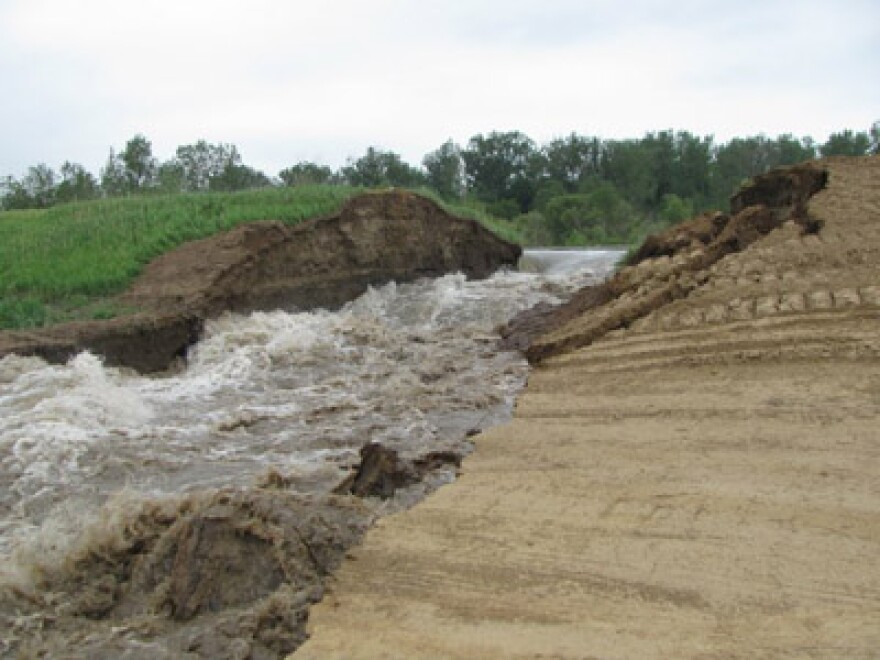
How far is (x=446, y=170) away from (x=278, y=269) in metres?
46.6

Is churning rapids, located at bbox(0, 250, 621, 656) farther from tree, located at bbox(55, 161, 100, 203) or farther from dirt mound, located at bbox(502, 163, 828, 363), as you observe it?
tree, located at bbox(55, 161, 100, 203)

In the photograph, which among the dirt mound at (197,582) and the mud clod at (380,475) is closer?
the dirt mound at (197,582)

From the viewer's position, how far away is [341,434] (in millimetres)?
6848

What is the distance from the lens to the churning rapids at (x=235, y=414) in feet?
18.5

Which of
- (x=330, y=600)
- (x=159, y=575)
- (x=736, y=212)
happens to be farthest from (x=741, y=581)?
(x=736, y=212)

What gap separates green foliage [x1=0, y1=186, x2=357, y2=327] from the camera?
11.7 meters

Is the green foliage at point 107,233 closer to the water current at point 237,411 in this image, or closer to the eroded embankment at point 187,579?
the water current at point 237,411

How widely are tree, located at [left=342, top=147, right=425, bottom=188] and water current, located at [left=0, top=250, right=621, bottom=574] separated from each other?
32103 millimetres

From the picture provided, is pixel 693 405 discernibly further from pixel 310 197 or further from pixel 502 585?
pixel 310 197

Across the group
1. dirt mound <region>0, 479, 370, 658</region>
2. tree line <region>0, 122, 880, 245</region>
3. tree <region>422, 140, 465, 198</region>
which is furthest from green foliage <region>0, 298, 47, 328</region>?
tree <region>422, 140, 465, 198</region>

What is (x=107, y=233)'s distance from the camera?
1388 centimetres

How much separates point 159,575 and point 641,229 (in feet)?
144

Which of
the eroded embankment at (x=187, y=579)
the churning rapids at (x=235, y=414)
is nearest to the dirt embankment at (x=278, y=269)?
the churning rapids at (x=235, y=414)

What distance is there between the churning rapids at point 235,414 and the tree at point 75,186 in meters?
18.6
